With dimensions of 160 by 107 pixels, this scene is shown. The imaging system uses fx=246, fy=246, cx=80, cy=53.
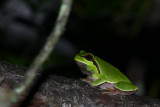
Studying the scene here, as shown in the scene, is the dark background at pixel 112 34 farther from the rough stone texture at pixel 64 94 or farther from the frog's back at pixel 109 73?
the rough stone texture at pixel 64 94

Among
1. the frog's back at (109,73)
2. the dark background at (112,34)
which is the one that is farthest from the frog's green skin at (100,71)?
the dark background at (112,34)

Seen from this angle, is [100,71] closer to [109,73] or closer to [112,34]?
[109,73]

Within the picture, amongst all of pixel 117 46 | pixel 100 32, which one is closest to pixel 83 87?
pixel 100 32

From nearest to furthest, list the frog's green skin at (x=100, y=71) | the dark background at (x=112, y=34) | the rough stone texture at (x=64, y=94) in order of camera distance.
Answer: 1. the rough stone texture at (x=64, y=94)
2. the frog's green skin at (x=100, y=71)
3. the dark background at (x=112, y=34)

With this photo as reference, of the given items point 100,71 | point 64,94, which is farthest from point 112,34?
point 64,94

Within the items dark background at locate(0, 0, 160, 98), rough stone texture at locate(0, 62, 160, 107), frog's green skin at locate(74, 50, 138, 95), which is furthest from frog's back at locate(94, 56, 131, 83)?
dark background at locate(0, 0, 160, 98)

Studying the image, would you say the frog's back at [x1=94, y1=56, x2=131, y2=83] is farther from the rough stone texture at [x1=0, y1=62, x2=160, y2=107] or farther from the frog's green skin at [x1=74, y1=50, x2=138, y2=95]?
the rough stone texture at [x1=0, y1=62, x2=160, y2=107]

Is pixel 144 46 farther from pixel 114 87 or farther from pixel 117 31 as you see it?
pixel 114 87

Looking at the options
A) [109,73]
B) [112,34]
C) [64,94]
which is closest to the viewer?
[64,94]
